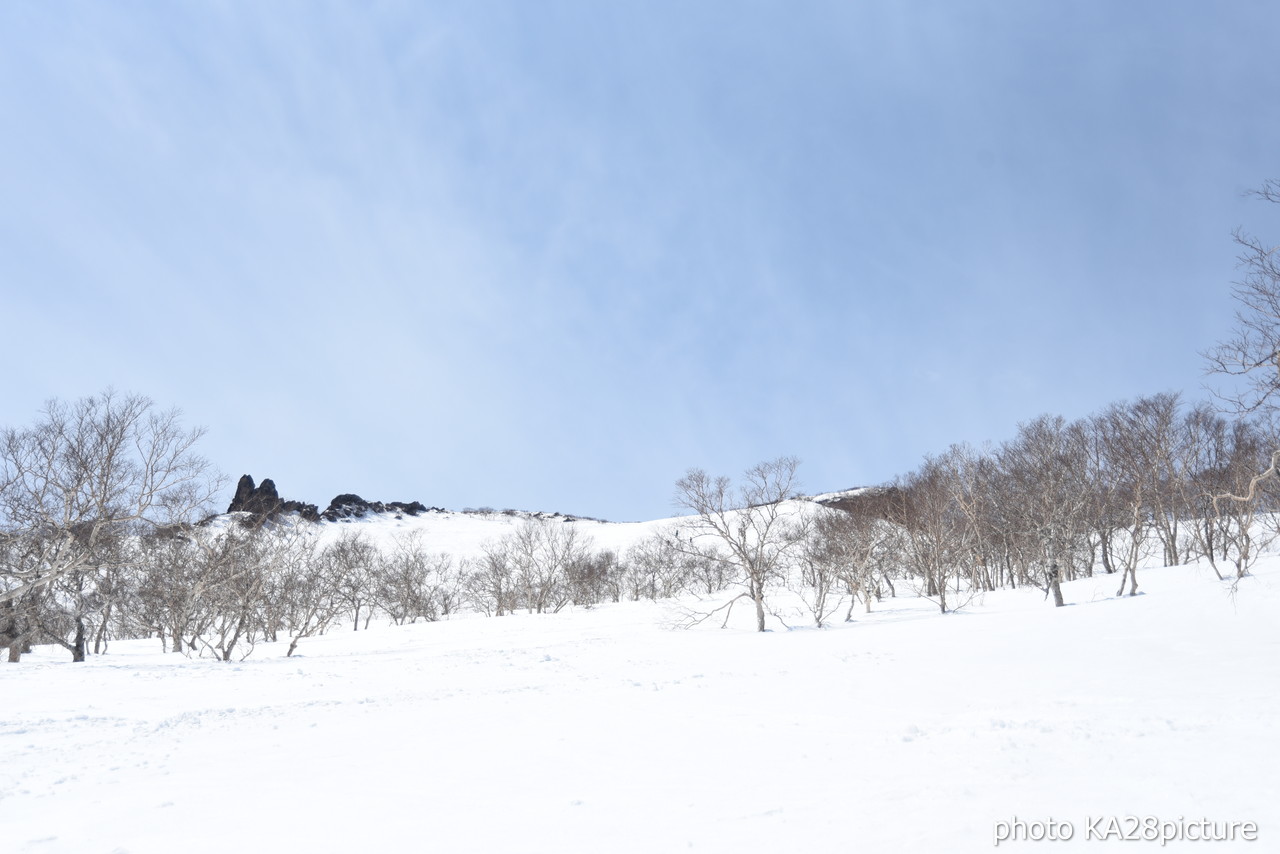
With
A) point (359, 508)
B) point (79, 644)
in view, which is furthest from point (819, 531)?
point (359, 508)

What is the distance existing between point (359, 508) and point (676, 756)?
542ft

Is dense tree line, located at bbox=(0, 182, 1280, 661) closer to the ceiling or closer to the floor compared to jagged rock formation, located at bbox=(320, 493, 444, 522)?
closer to the floor

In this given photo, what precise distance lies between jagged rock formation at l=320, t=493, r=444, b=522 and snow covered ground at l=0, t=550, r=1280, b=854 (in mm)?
141570

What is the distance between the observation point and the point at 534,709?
11344mm

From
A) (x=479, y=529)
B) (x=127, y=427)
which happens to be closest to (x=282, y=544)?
(x=127, y=427)

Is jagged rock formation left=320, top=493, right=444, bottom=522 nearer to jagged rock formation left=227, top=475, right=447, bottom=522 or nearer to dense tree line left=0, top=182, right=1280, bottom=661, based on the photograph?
jagged rock formation left=227, top=475, right=447, bottom=522

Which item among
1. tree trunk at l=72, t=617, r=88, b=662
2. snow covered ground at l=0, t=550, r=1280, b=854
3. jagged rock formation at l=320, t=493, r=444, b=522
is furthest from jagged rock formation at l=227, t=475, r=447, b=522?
snow covered ground at l=0, t=550, r=1280, b=854

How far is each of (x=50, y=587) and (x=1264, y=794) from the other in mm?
39841

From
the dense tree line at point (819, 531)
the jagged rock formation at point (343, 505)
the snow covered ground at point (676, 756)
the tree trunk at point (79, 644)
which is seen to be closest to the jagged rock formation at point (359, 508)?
the jagged rock formation at point (343, 505)

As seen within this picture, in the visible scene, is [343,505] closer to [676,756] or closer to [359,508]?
[359,508]

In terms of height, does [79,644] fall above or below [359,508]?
below

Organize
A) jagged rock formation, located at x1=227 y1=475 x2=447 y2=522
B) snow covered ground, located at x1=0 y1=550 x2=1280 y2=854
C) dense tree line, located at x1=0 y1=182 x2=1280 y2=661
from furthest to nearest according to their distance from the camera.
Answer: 1. jagged rock formation, located at x1=227 y1=475 x2=447 y2=522
2. dense tree line, located at x1=0 y1=182 x2=1280 y2=661
3. snow covered ground, located at x1=0 y1=550 x2=1280 y2=854

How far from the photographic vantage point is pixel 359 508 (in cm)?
15562

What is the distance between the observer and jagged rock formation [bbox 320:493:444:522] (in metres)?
147
